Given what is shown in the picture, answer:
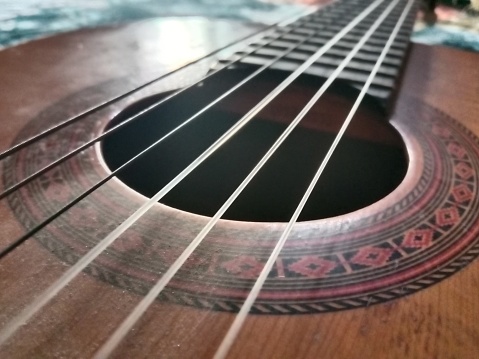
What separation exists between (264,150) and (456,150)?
1.32ft

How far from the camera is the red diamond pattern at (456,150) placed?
80cm

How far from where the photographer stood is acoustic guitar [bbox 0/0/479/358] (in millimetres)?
460

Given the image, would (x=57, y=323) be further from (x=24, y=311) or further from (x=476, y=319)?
(x=476, y=319)

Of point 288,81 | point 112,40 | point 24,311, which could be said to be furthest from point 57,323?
point 112,40

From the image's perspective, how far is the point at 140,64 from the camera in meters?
1.07

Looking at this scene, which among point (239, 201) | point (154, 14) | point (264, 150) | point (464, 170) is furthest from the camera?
point (154, 14)

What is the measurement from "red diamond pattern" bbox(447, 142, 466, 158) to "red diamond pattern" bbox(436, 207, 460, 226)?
0.55ft

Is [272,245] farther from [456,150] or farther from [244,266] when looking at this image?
[456,150]

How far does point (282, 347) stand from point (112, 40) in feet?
3.19

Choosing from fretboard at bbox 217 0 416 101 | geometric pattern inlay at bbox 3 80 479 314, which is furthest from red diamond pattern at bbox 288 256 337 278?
fretboard at bbox 217 0 416 101

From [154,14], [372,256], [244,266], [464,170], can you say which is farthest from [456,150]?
[154,14]

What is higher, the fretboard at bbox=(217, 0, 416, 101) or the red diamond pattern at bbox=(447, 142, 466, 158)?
the fretboard at bbox=(217, 0, 416, 101)

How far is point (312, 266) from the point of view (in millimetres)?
547

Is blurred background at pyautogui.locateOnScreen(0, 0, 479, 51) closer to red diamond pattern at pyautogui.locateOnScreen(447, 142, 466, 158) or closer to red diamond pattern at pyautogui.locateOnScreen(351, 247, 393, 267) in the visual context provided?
Answer: red diamond pattern at pyautogui.locateOnScreen(447, 142, 466, 158)
